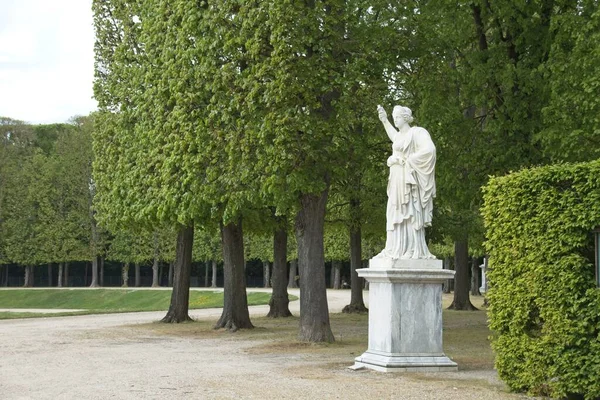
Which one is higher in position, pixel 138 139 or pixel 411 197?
pixel 138 139

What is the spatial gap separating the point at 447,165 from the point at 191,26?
20.4 ft

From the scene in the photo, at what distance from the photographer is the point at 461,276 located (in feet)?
104

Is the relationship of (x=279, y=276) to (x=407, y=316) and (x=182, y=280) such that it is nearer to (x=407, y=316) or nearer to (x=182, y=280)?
(x=182, y=280)

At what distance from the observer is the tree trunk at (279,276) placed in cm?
2712

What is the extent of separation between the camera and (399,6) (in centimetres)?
1911

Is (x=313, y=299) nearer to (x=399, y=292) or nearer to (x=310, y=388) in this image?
(x=399, y=292)

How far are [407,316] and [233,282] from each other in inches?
386

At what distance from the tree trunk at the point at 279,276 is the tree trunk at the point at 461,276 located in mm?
6687

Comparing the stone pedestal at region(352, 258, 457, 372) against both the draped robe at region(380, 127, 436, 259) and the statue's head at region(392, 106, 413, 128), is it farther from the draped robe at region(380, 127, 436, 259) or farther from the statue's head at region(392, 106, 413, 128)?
the statue's head at region(392, 106, 413, 128)

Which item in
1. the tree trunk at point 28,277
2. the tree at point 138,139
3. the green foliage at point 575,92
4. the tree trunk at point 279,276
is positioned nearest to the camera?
the green foliage at point 575,92

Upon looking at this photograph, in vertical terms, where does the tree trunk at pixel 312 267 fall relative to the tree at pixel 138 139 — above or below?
below

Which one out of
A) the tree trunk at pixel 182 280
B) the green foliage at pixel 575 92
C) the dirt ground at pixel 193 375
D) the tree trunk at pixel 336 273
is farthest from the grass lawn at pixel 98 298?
the green foliage at pixel 575 92

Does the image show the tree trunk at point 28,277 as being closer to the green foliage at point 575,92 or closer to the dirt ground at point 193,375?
the dirt ground at point 193,375

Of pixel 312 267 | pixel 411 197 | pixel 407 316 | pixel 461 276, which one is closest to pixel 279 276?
pixel 461 276
